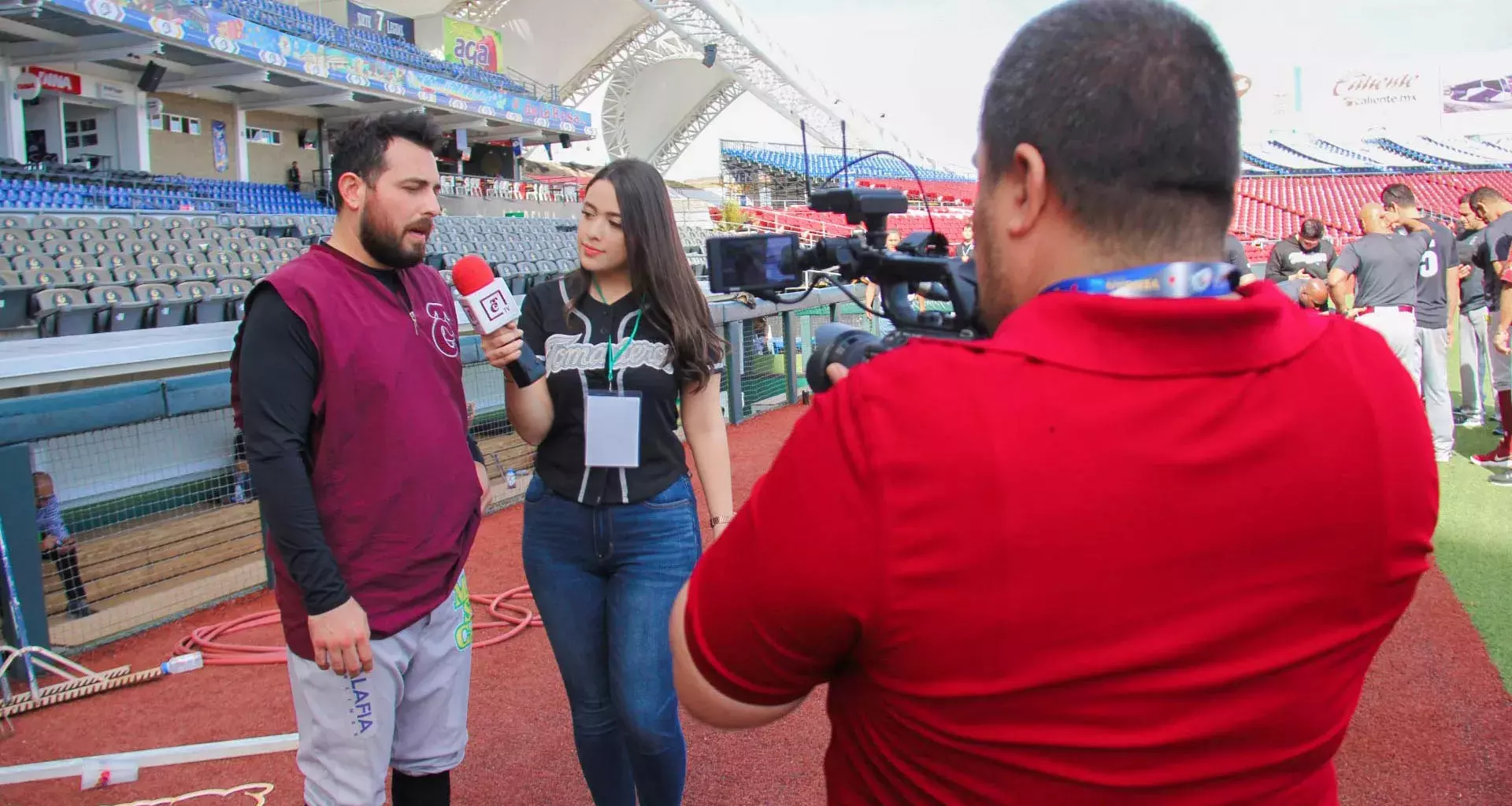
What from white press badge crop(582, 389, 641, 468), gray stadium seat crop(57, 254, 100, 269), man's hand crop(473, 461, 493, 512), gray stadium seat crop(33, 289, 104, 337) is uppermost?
gray stadium seat crop(57, 254, 100, 269)

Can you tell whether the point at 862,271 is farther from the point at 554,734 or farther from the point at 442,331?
the point at 554,734

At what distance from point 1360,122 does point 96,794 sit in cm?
5669

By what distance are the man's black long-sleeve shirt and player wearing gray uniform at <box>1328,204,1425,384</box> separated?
→ 22.1 feet

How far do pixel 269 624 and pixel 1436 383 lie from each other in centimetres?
789

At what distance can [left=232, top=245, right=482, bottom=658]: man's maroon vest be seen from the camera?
6.57 feet

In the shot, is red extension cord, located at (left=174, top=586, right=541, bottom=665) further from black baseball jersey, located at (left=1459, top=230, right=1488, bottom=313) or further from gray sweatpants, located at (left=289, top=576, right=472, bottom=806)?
black baseball jersey, located at (left=1459, top=230, right=1488, bottom=313)

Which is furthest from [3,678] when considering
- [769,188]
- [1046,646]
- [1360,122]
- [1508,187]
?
[1360,122]

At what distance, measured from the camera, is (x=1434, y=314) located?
7121 mm

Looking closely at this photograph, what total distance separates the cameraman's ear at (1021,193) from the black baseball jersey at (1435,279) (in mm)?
7662

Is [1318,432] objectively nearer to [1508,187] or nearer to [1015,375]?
[1015,375]

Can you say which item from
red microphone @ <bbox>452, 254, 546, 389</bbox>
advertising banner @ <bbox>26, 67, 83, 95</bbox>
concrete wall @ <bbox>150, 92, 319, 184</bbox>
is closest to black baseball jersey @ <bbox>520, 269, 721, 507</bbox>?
red microphone @ <bbox>452, 254, 546, 389</bbox>

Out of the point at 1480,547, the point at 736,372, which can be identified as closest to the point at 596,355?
the point at 1480,547

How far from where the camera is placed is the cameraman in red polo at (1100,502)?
2.48ft

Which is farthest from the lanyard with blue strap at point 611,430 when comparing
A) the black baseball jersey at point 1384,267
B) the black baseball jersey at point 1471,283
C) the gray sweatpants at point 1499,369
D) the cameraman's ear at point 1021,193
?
the black baseball jersey at point 1471,283
